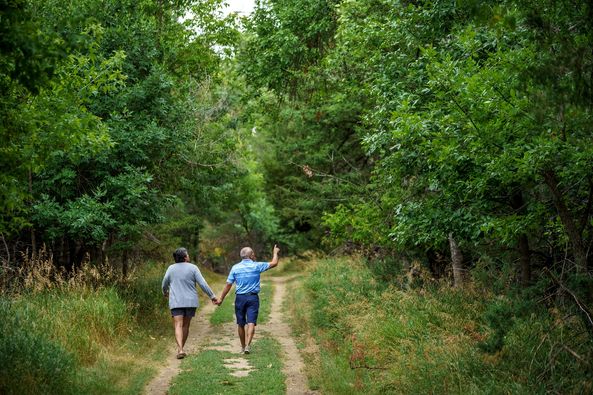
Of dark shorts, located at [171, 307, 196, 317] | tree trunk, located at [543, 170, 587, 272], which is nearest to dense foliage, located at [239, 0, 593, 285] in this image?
tree trunk, located at [543, 170, 587, 272]

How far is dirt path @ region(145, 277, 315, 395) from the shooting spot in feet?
30.2

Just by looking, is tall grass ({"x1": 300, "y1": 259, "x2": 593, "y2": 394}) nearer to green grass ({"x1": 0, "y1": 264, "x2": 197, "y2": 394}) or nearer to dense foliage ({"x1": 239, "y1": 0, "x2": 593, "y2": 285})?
dense foliage ({"x1": 239, "y1": 0, "x2": 593, "y2": 285})

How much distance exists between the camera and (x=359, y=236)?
538 inches

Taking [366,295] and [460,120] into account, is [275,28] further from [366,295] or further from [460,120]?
[460,120]

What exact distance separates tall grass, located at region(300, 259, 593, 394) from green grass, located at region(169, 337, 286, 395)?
2.52 feet

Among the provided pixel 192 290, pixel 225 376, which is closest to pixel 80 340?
pixel 192 290

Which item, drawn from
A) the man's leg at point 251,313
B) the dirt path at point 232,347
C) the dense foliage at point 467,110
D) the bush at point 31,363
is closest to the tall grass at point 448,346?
the dirt path at point 232,347

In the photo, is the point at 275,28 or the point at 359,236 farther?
the point at 275,28

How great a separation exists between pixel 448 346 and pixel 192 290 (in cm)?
505

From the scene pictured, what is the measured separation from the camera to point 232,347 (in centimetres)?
1258

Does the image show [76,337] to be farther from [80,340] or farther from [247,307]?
[247,307]

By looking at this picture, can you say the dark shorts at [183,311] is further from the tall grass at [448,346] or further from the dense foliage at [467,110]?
the dense foliage at [467,110]

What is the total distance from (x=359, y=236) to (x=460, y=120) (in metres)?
6.82

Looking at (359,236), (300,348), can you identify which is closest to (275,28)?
(359,236)
